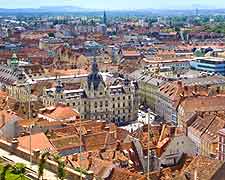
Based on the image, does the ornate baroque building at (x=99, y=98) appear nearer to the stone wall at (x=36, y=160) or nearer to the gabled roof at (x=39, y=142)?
the gabled roof at (x=39, y=142)

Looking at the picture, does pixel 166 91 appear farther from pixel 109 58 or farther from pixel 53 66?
pixel 109 58

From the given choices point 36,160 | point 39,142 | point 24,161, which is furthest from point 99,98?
point 36,160

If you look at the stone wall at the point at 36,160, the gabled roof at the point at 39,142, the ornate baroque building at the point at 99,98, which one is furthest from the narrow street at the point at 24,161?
the ornate baroque building at the point at 99,98

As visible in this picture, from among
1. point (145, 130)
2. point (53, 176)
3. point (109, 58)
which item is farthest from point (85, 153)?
point (109, 58)

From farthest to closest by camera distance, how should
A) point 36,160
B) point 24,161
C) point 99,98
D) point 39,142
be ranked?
point 99,98 → point 39,142 → point 24,161 → point 36,160

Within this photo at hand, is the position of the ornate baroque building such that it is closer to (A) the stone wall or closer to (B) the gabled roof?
(B) the gabled roof

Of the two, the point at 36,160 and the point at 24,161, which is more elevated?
the point at 36,160

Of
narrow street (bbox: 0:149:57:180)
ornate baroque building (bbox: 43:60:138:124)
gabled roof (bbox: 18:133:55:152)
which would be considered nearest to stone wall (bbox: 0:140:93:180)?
narrow street (bbox: 0:149:57:180)

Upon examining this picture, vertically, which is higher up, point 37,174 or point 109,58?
point 37,174

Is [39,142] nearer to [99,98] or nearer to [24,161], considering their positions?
[24,161]

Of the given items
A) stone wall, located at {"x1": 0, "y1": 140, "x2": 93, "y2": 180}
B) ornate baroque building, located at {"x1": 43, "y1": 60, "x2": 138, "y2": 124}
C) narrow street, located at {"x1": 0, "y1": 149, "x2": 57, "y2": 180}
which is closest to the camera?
stone wall, located at {"x1": 0, "y1": 140, "x2": 93, "y2": 180}

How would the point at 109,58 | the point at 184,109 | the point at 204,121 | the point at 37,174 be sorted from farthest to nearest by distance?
the point at 109,58 → the point at 184,109 → the point at 204,121 → the point at 37,174
